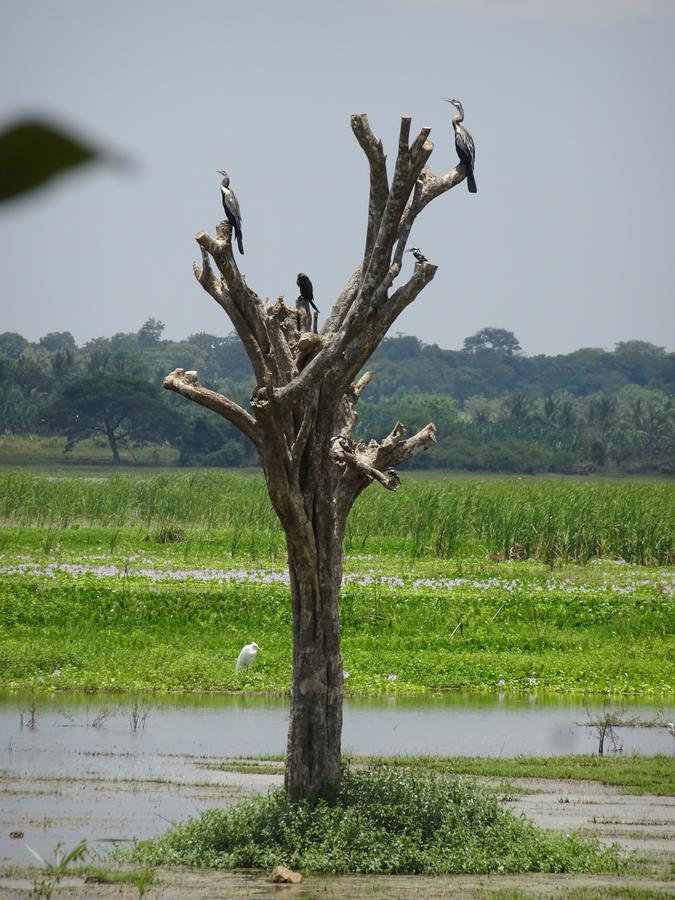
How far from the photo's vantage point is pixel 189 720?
1173cm

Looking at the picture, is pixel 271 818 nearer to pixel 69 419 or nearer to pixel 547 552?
pixel 547 552

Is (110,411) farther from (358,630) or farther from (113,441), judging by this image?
(358,630)

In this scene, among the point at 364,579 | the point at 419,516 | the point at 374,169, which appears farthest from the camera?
the point at 419,516

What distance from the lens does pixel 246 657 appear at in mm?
13039

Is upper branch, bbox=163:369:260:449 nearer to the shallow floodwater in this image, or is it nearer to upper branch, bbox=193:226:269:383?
upper branch, bbox=193:226:269:383

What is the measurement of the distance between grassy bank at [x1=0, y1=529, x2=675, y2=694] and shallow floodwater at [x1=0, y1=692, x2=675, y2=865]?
1.86ft

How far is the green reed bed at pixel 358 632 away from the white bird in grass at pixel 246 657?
126 mm

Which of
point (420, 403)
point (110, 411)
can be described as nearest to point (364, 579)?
point (110, 411)

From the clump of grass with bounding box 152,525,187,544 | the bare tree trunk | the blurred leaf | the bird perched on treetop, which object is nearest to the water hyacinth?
the clump of grass with bounding box 152,525,187,544

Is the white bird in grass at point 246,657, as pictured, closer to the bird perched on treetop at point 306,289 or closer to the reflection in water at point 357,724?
the reflection in water at point 357,724

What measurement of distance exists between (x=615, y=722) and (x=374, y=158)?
21.9 feet

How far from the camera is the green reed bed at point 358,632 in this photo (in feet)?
44.4

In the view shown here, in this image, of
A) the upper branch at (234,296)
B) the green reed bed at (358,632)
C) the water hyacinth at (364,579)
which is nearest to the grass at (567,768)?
the green reed bed at (358,632)

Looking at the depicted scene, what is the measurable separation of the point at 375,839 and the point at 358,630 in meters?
8.28
